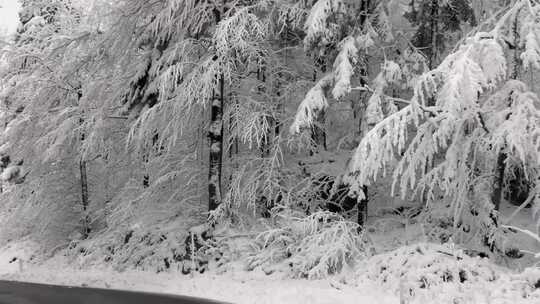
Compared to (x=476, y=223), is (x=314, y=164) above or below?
above

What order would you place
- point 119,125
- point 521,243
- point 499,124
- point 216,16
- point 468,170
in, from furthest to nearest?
point 119,125 < point 216,16 < point 521,243 < point 468,170 < point 499,124

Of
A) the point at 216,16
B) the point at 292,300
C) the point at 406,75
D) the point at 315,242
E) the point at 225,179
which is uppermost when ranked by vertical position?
the point at 216,16

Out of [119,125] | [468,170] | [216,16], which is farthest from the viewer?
[119,125]

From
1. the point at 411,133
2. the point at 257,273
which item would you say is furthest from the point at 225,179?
the point at 411,133

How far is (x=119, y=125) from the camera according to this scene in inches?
735

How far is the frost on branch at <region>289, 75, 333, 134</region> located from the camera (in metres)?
12.0

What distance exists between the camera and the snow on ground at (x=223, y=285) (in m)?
10.5

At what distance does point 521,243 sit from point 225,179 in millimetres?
9495

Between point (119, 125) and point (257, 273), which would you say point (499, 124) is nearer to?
point (257, 273)

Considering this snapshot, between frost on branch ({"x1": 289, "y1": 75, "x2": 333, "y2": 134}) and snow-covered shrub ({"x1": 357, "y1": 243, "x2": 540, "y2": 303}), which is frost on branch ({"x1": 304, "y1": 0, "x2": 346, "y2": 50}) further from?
snow-covered shrub ({"x1": 357, "y1": 243, "x2": 540, "y2": 303})

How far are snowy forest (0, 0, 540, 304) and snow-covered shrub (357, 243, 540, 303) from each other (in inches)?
1.7

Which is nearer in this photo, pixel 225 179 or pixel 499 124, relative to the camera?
pixel 499 124

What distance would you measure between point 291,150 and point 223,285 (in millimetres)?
5470

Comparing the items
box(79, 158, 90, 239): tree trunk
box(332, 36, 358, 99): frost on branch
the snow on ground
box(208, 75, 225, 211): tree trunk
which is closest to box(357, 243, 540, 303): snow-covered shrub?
the snow on ground
